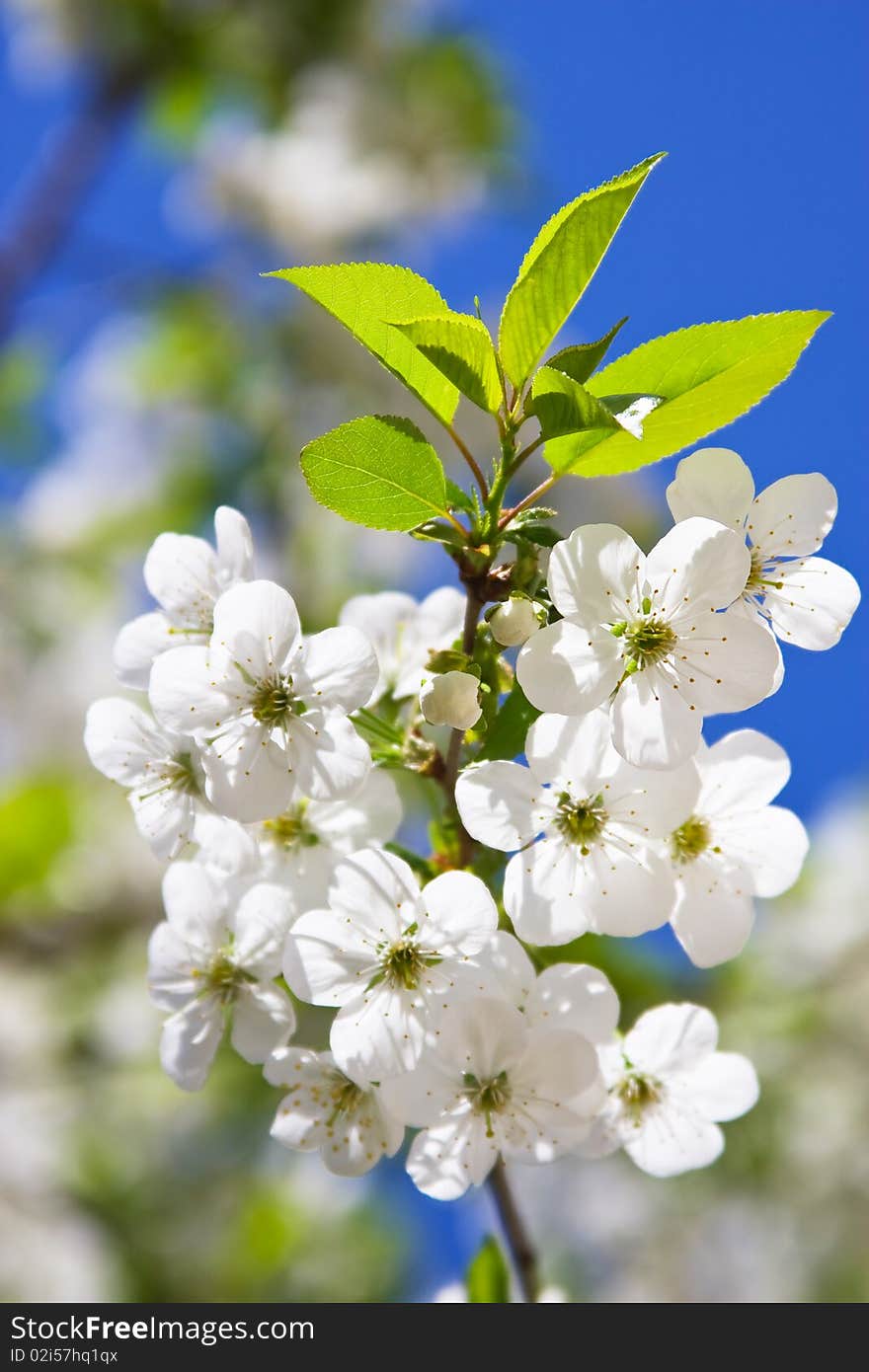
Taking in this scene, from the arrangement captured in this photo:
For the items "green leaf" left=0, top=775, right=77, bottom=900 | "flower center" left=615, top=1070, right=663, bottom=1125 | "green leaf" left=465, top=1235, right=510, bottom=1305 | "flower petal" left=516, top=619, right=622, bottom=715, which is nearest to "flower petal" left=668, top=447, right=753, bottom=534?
"flower petal" left=516, top=619, right=622, bottom=715

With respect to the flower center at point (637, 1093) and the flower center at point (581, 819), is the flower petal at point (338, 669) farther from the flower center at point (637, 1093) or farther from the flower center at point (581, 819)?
the flower center at point (637, 1093)

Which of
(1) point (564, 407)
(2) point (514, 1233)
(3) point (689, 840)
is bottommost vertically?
(2) point (514, 1233)

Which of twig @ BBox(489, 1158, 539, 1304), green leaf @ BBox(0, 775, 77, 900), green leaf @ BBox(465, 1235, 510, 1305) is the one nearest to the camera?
twig @ BBox(489, 1158, 539, 1304)

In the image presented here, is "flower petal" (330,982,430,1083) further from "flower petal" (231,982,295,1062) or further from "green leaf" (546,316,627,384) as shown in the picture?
"green leaf" (546,316,627,384)

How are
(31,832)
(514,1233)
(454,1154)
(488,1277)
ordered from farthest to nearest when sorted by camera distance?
(31,832) → (488,1277) → (514,1233) → (454,1154)

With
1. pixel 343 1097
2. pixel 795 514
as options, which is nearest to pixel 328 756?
pixel 343 1097

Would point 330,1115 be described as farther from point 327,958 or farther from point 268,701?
point 268,701

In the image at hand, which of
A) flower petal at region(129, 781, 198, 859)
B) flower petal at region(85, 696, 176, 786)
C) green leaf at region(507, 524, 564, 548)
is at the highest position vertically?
green leaf at region(507, 524, 564, 548)

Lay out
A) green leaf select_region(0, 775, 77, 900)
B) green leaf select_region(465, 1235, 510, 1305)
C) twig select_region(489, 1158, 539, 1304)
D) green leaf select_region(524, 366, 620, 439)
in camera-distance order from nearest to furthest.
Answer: green leaf select_region(524, 366, 620, 439) < twig select_region(489, 1158, 539, 1304) < green leaf select_region(465, 1235, 510, 1305) < green leaf select_region(0, 775, 77, 900)

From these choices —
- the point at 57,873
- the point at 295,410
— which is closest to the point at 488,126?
the point at 295,410
